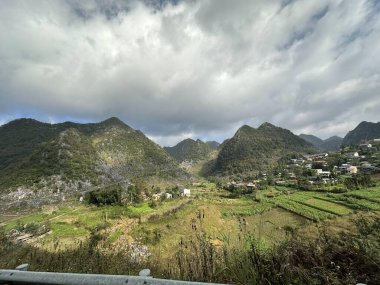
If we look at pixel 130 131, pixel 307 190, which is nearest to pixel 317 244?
pixel 307 190

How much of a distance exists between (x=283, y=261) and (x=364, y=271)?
695 millimetres

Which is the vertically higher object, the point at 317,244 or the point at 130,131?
the point at 130,131

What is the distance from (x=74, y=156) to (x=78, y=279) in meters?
103

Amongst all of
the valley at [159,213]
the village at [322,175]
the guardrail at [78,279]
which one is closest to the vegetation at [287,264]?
the valley at [159,213]

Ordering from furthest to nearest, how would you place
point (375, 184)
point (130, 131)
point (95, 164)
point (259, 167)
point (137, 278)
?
point (130, 131) < point (259, 167) < point (95, 164) < point (375, 184) < point (137, 278)

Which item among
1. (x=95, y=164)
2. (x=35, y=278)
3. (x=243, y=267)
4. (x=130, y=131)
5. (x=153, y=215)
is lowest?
(x=153, y=215)

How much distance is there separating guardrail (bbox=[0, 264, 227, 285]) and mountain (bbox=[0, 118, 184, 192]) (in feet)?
258

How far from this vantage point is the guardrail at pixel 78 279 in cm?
175

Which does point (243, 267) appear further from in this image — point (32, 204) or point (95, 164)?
point (95, 164)

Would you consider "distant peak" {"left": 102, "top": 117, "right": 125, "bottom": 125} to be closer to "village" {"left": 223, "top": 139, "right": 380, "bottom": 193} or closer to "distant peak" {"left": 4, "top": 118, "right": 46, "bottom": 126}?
"distant peak" {"left": 4, "top": 118, "right": 46, "bottom": 126}

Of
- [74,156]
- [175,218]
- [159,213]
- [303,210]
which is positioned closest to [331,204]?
[303,210]

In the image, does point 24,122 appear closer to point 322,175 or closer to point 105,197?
point 105,197

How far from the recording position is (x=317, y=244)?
2.82m

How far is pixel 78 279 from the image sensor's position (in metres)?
1.95
